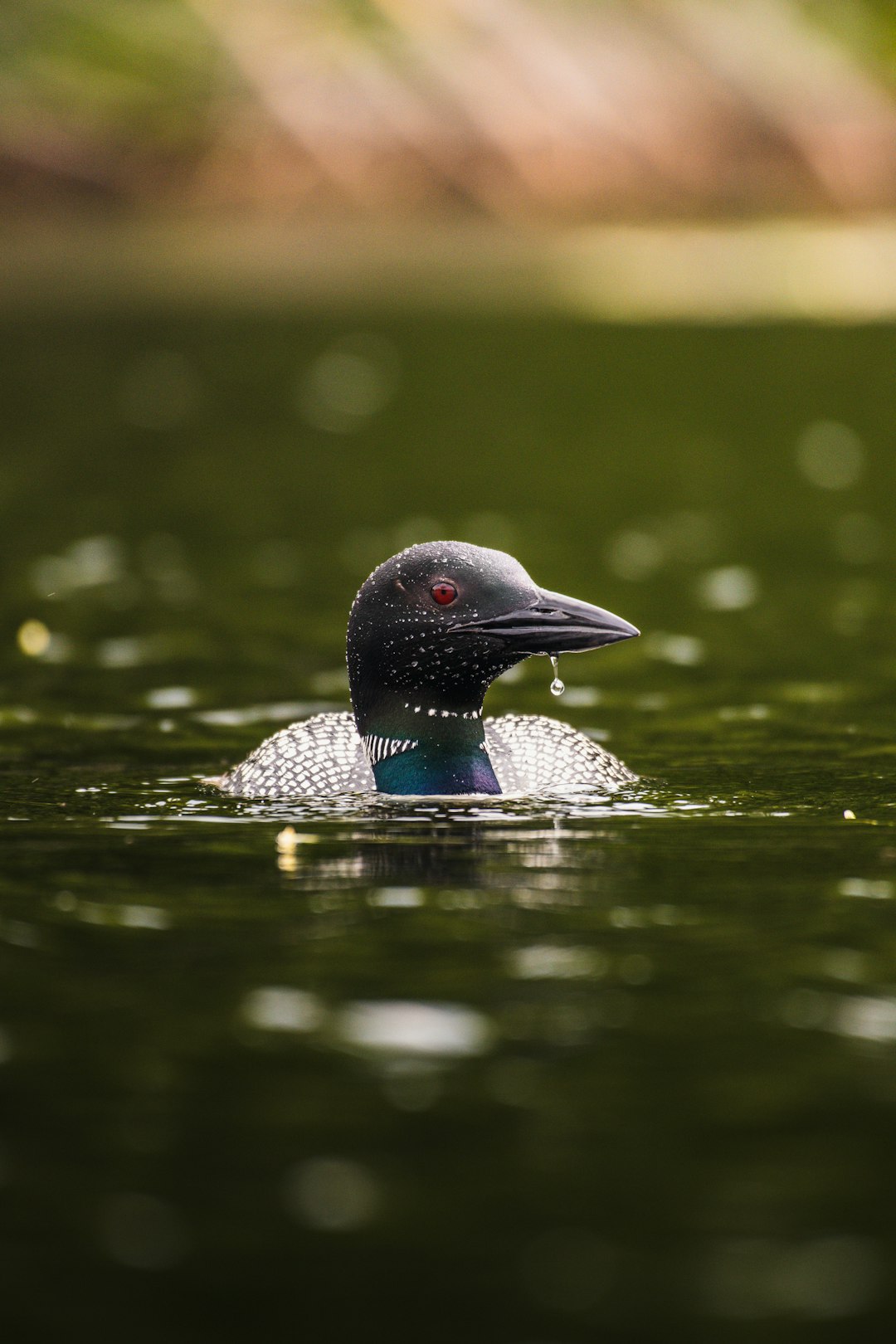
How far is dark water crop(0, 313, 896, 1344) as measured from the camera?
4.26 meters

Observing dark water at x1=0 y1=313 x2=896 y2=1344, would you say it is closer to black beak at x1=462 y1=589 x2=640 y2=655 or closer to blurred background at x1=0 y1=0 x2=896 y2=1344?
blurred background at x1=0 y1=0 x2=896 y2=1344

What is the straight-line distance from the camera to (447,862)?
7.23 m

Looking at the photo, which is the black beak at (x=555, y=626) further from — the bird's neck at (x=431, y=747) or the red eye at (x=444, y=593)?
the bird's neck at (x=431, y=747)

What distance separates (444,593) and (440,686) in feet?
1.11

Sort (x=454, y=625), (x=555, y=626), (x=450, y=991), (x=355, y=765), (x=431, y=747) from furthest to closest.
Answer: (x=355, y=765), (x=431, y=747), (x=454, y=625), (x=555, y=626), (x=450, y=991)

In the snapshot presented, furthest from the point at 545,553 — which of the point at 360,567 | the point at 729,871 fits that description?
the point at 729,871

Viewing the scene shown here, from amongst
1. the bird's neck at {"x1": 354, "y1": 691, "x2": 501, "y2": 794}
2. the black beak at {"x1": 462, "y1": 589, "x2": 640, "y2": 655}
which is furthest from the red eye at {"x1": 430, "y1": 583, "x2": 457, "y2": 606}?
the bird's neck at {"x1": 354, "y1": 691, "x2": 501, "y2": 794}

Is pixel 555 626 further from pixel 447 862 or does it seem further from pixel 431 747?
pixel 447 862

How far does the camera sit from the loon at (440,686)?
8.02 m

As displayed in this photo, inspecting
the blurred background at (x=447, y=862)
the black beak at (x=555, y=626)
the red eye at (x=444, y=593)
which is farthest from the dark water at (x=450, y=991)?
the red eye at (x=444, y=593)

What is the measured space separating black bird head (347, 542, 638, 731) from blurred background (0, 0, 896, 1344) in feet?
1.45

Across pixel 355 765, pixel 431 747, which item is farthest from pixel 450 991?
pixel 355 765

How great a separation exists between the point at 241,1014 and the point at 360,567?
945cm

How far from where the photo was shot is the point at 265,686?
11.0 m
